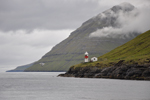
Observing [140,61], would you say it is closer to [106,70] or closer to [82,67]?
[106,70]

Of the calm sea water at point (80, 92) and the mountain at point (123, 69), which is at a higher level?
the mountain at point (123, 69)

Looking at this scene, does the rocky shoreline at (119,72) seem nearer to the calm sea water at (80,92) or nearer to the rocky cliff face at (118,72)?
the rocky cliff face at (118,72)

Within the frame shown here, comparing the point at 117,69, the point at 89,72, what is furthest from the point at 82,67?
the point at 117,69

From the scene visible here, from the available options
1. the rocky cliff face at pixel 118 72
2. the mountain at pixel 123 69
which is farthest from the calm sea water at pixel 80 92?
the mountain at pixel 123 69

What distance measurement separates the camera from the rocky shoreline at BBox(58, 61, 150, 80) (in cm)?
12848

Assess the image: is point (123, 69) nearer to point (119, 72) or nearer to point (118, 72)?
point (119, 72)

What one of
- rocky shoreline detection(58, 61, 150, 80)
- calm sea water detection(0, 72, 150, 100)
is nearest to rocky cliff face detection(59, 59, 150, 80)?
rocky shoreline detection(58, 61, 150, 80)

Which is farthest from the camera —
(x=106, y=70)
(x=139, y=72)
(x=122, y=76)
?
(x=106, y=70)

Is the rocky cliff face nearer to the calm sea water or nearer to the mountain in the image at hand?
the mountain

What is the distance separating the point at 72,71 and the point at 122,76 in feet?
209

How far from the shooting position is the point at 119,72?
143m

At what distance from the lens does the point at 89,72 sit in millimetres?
173000

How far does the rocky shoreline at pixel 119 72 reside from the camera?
128475 mm

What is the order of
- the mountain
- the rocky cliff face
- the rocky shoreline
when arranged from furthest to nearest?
the mountain → the rocky shoreline → the rocky cliff face
